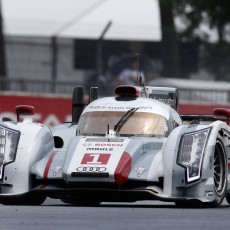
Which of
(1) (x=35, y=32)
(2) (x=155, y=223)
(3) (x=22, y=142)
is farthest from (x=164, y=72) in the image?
(2) (x=155, y=223)

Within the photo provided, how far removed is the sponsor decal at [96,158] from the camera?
46.4 ft

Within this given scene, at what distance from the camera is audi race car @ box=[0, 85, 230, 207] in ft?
46.6

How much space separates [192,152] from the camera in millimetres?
14336

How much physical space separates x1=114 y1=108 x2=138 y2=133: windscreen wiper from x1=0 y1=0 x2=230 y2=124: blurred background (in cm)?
1096

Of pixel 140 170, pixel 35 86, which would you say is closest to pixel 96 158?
pixel 140 170

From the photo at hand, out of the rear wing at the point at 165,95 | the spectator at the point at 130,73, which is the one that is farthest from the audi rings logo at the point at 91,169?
the spectator at the point at 130,73

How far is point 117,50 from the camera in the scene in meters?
32.6

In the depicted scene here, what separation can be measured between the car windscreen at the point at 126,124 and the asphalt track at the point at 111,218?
87 centimetres

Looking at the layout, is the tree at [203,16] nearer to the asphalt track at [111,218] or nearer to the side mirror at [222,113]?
the side mirror at [222,113]

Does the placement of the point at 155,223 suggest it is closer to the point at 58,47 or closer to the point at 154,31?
the point at 58,47

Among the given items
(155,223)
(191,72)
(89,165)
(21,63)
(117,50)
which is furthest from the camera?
(191,72)

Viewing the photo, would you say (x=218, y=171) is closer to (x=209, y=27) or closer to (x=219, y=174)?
(x=219, y=174)

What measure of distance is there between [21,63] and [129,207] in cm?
1631

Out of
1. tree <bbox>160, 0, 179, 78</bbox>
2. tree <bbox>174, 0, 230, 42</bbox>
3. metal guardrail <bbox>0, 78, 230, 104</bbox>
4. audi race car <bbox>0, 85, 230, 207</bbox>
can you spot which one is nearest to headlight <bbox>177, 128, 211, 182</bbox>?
audi race car <bbox>0, 85, 230, 207</bbox>
